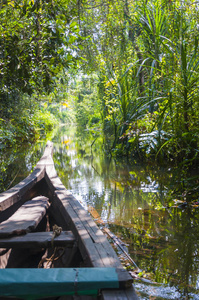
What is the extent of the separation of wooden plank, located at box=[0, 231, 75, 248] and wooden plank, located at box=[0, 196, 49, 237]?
1.5 inches

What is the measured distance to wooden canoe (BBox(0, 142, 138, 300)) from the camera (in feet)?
3.65

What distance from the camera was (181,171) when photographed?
4.75m

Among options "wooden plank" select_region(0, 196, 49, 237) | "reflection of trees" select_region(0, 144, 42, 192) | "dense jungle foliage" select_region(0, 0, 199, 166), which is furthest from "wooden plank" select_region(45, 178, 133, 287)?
"reflection of trees" select_region(0, 144, 42, 192)

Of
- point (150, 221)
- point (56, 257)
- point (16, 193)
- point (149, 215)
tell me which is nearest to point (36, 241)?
point (56, 257)

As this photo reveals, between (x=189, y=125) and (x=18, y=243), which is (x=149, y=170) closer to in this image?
(x=189, y=125)

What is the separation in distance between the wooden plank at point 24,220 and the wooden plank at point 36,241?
39 mm

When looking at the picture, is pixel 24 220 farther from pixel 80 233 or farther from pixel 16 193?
pixel 16 193

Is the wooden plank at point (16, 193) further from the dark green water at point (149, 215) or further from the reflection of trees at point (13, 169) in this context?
the reflection of trees at point (13, 169)

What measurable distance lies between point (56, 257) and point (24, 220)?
339 mm

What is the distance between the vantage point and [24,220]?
1.96 metres

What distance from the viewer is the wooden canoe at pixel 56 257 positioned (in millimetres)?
1111

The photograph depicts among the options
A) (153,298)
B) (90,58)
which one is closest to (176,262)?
(153,298)

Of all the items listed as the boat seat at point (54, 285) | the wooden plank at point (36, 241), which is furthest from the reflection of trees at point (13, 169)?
the boat seat at point (54, 285)

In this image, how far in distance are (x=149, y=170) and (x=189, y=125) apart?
1457mm
